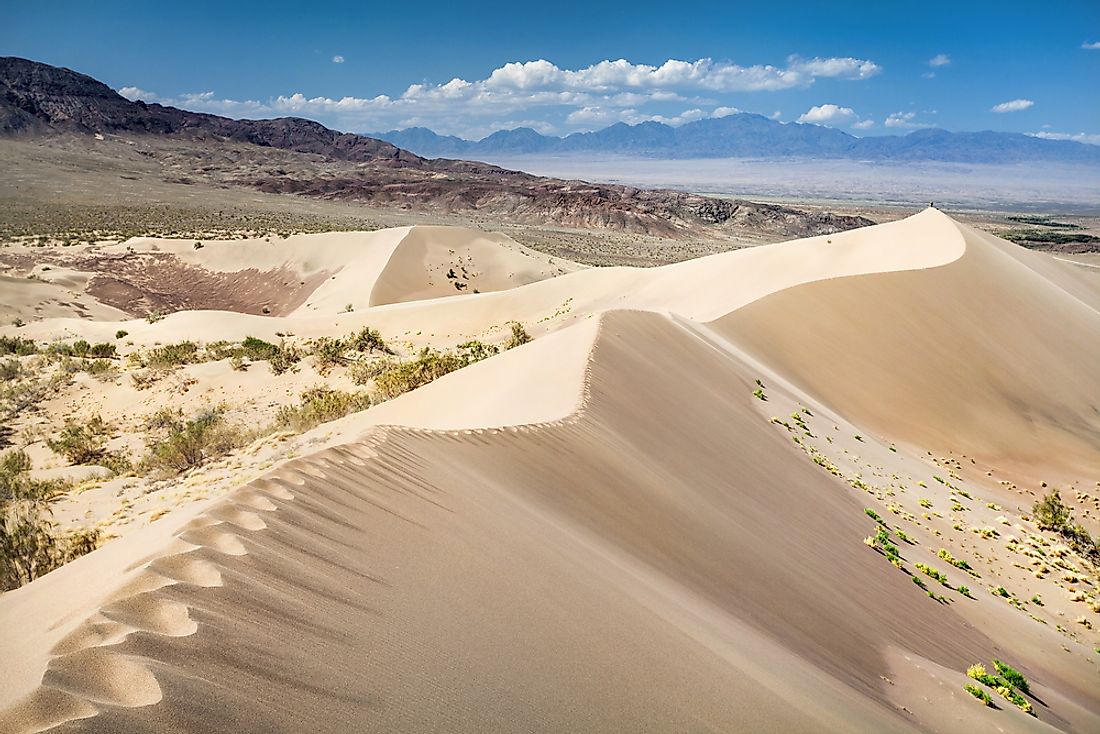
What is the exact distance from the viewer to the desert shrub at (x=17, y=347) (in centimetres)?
1831

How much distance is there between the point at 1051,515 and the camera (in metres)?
12.6

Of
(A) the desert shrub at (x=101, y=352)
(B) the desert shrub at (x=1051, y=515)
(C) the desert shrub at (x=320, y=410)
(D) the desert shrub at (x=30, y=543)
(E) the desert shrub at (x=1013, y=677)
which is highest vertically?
(A) the desert shrub at (x=101, y=352)

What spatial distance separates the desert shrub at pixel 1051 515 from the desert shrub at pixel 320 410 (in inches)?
526

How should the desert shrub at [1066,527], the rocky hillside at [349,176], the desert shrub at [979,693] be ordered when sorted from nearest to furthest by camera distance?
1. the desert shrub at [979,693]
2. the desert shrub at [1066,527]
3. the rocky hillside at [349,176]

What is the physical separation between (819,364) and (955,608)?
11008 millimetres

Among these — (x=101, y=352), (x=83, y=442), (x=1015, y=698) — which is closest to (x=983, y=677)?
(x=1015, y=698)

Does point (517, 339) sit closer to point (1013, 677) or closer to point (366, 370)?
point (366, 370)

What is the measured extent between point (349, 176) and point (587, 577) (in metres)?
126

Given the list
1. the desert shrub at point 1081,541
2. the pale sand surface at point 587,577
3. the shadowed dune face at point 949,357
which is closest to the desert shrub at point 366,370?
the pale sand surface at point 587,577

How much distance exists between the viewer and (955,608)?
28.2ft

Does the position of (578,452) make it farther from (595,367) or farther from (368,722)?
(368,722)

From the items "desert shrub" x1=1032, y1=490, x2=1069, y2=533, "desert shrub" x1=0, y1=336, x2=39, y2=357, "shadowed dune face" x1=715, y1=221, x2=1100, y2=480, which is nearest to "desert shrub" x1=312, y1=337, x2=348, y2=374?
"desert shrub" x1=0, y1=336, x2=39, y2=357

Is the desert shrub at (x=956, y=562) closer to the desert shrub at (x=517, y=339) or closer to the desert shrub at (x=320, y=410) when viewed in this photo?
the desert shrub at (x=320, y=410)

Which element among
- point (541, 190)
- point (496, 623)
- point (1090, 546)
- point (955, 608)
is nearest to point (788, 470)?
point (955, 608)
